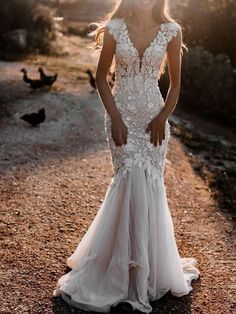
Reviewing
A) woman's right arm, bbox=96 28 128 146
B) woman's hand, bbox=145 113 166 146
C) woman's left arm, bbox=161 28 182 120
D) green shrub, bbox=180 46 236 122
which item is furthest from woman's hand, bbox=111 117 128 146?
green shrub, bbox=180 46 236 122

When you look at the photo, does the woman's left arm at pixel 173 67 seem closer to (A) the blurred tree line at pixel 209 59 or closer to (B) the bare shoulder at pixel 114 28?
(B) the bare shoulder at pixel 114 28

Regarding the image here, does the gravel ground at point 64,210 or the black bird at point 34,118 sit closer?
the gravel ground at point 64,210

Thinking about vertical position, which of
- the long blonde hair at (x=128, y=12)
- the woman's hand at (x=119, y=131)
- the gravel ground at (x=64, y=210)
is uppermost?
the long blonde hair at (x=128, y=12)

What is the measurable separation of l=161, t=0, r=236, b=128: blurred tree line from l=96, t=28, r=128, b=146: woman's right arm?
9.51 meters

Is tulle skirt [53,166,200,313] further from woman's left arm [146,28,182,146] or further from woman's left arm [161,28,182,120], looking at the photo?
woman's left arm [161,28,182,120]

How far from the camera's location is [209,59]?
14.5 metres

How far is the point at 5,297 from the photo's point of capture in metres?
4.38

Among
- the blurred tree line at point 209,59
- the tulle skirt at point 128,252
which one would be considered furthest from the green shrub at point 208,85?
the tulle skirt at point 128,252

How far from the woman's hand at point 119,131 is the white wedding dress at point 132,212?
0.05 metres

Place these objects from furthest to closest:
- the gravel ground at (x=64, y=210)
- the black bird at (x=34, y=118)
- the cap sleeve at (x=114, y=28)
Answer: the black bird at (x=34, y=118)
the gravel ground at (x=64, y=210)
the cap sleeve at (x=114, y=28)

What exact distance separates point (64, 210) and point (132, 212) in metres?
2.47

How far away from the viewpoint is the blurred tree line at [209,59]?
14109 millimetres

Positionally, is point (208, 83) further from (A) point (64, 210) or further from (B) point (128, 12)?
(B) point (128, 12)

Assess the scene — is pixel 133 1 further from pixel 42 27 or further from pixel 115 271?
pixel 42 27
